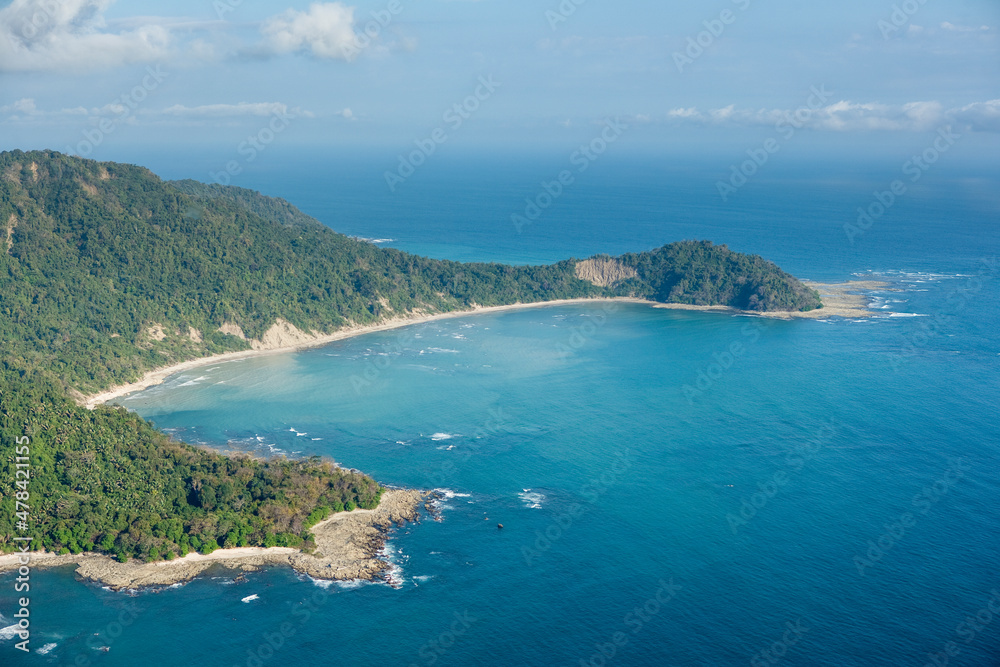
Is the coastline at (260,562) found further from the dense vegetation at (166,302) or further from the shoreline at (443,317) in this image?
the shoreline at (443,317)

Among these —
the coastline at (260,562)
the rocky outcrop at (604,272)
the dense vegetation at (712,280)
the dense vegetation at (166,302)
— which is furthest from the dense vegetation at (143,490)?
the rocky outcrop at (604,272)

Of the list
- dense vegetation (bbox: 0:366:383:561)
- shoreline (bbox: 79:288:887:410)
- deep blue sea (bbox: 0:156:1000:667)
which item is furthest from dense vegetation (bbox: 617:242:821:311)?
dense vegetation (bbox: 0:366:383:561)

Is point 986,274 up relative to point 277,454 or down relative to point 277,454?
up

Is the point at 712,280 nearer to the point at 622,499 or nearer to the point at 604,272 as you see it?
the point at 604,272

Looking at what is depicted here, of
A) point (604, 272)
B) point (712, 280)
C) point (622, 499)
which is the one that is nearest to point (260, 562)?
point (622, 499)

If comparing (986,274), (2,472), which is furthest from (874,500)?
(986,274)

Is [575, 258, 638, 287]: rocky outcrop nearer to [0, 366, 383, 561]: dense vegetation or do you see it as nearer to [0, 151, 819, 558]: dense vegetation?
[0, 151, 819, 558]: dense vegetation

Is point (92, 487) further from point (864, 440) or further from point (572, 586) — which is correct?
point (864, 440)
